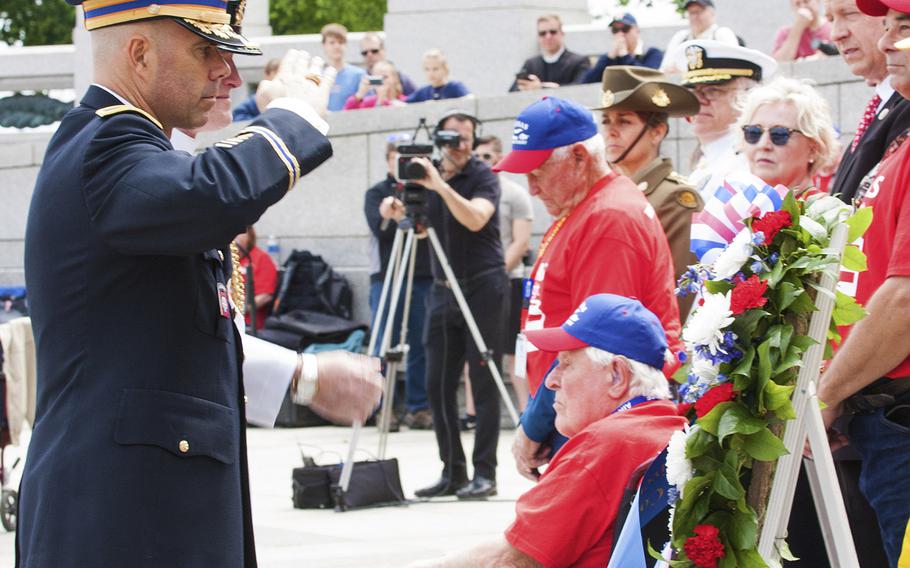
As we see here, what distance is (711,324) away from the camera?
3.19 meters

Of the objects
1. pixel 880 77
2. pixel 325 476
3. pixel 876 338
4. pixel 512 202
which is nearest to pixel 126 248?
pixel 876 338

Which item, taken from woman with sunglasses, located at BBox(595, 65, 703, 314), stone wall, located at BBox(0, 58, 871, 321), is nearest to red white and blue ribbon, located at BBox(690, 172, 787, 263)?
woman with sunglasses, located at BBox(595, 65, 703, 314)

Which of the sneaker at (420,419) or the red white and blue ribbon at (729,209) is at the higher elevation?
the red white and blue ribbon at (729,209)

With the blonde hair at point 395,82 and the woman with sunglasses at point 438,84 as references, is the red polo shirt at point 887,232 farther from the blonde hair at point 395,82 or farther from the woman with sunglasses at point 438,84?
the blonde hair at point 395,82

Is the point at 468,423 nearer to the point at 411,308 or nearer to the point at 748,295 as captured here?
the point at 411,308

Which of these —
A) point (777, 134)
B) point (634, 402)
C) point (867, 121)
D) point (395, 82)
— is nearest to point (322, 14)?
point (395, 82)

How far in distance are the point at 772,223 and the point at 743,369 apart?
342 mm

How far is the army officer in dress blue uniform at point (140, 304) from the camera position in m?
2.71

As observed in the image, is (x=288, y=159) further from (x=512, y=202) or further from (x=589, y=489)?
(x=512, y=202)

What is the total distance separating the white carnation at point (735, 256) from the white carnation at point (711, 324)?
54 millimetres

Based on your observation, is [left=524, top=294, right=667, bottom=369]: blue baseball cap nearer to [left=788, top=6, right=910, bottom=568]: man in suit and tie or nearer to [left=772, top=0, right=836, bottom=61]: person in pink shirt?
[left=788, top=6, right=910, bottom=568]: man in suit and tie

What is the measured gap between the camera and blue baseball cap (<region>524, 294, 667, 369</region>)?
4.06 metres

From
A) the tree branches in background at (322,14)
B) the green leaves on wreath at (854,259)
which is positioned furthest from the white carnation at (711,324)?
the tree branches in background at (322,14)

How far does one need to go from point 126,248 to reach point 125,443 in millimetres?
359
